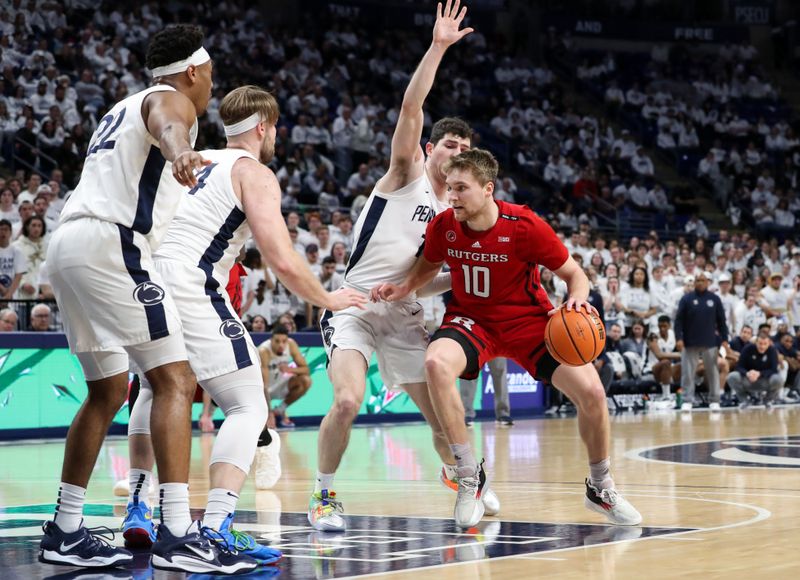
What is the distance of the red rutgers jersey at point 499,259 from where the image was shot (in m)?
6.47

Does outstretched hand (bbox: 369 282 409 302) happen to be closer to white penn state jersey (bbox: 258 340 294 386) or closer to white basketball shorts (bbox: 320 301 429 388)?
white basketball shorts (bbox: 320 301 429 388)

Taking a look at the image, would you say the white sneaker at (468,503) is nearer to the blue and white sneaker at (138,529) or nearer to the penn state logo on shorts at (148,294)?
the blue and white sneaker at (138,529)

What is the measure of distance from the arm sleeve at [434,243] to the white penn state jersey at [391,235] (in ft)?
0.76

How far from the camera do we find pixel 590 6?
121 feet

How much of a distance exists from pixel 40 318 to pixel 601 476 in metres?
9.02

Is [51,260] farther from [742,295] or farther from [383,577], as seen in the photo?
[742,295]

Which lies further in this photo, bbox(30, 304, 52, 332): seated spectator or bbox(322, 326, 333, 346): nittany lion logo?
bbox(30, 304, 52, 332): seated spectator

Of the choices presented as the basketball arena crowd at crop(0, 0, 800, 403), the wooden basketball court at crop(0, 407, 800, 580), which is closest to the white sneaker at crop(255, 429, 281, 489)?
the wooden basketball court at crop(0, 407, 800, 580)

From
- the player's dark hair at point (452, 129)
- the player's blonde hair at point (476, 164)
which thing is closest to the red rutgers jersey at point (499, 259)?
the player's blonde hair at point (476, 164)

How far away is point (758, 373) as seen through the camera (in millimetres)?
19234

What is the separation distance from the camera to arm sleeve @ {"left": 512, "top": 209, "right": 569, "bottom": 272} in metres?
6.46

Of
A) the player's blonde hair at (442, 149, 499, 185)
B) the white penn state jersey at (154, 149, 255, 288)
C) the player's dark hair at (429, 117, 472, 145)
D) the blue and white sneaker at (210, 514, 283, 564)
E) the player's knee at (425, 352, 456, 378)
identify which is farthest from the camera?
the player's dark hair at (429, 117, 472, 145)

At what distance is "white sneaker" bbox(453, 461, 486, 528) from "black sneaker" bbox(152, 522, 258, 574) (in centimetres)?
158

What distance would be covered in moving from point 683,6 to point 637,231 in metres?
14.8
